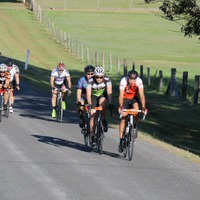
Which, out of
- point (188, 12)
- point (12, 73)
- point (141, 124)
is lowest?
point (141, 124)

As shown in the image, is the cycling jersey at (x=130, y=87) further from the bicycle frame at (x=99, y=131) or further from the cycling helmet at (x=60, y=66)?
the cycling helmet at (x=60, y=66)

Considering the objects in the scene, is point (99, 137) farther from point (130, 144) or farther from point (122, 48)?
point (122, 48)

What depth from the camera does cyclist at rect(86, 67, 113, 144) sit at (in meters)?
16.7

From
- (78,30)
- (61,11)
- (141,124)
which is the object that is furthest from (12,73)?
(61,11)

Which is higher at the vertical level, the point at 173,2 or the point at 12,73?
the point at 173,2

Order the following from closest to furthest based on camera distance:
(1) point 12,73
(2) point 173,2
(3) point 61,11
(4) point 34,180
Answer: (4) point 34,180 → (1) point 12,73 → (2) point 173,2 → (3) point 61,11

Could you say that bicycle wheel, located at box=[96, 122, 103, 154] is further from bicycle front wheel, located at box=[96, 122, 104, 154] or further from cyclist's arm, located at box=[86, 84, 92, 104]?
cyclist's arm, located at box=[86, 84, 92, 104]

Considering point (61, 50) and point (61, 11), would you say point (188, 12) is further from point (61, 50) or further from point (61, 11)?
point (61, 11)

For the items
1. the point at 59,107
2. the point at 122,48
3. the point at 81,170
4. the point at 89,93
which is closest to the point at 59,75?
the point at 59,107

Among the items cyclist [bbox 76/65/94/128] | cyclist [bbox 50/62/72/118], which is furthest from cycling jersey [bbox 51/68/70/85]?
cyclist [bbox 76/65/94/128]

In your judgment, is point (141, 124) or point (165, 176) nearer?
point (165, 176)

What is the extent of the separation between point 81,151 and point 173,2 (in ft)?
38.5

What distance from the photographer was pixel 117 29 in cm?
8550

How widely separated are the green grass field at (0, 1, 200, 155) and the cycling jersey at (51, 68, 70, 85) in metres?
2.42
